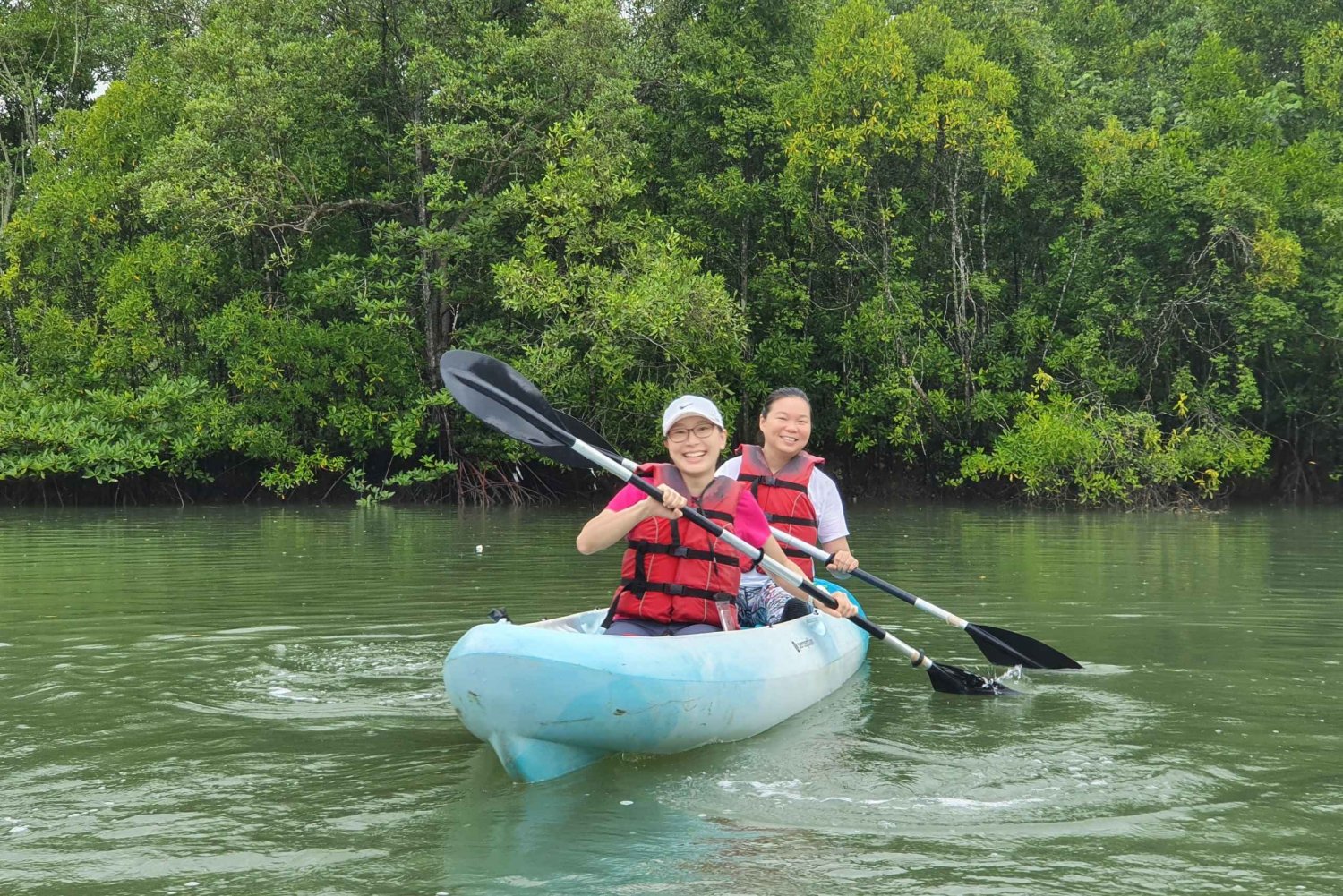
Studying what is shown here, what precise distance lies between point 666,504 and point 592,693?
2.70ft

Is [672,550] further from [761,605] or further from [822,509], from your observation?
[822,509]

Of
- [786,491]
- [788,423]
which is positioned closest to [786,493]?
[786,491]

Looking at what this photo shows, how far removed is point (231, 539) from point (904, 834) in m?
11.1

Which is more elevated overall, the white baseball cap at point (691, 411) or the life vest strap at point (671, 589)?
the white baseball cap at point (691, 411)

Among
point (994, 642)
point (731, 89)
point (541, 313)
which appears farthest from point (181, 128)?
point (994, 642)

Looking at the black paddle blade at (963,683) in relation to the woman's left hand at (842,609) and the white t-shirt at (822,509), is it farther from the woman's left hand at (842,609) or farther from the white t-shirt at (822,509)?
the white t-shirt at (822,509)

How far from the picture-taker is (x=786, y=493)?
6.53m

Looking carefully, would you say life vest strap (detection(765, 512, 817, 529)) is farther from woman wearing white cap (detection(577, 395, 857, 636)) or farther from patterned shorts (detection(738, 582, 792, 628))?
woman wearing white cap (detection(577, 395, 857, 636))

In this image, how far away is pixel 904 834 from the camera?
3.62 meters

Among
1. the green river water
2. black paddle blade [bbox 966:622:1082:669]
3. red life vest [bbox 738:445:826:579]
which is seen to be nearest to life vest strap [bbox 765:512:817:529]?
red life vest [bbox 738:445:826:579]

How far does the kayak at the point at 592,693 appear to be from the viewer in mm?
4051

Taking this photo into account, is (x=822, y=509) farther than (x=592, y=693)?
Yes

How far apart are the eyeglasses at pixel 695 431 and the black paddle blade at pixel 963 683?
5.83 feet

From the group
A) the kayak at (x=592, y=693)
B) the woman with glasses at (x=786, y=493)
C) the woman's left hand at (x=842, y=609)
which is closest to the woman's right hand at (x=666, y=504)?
the kayak at (x=592, y=693)
